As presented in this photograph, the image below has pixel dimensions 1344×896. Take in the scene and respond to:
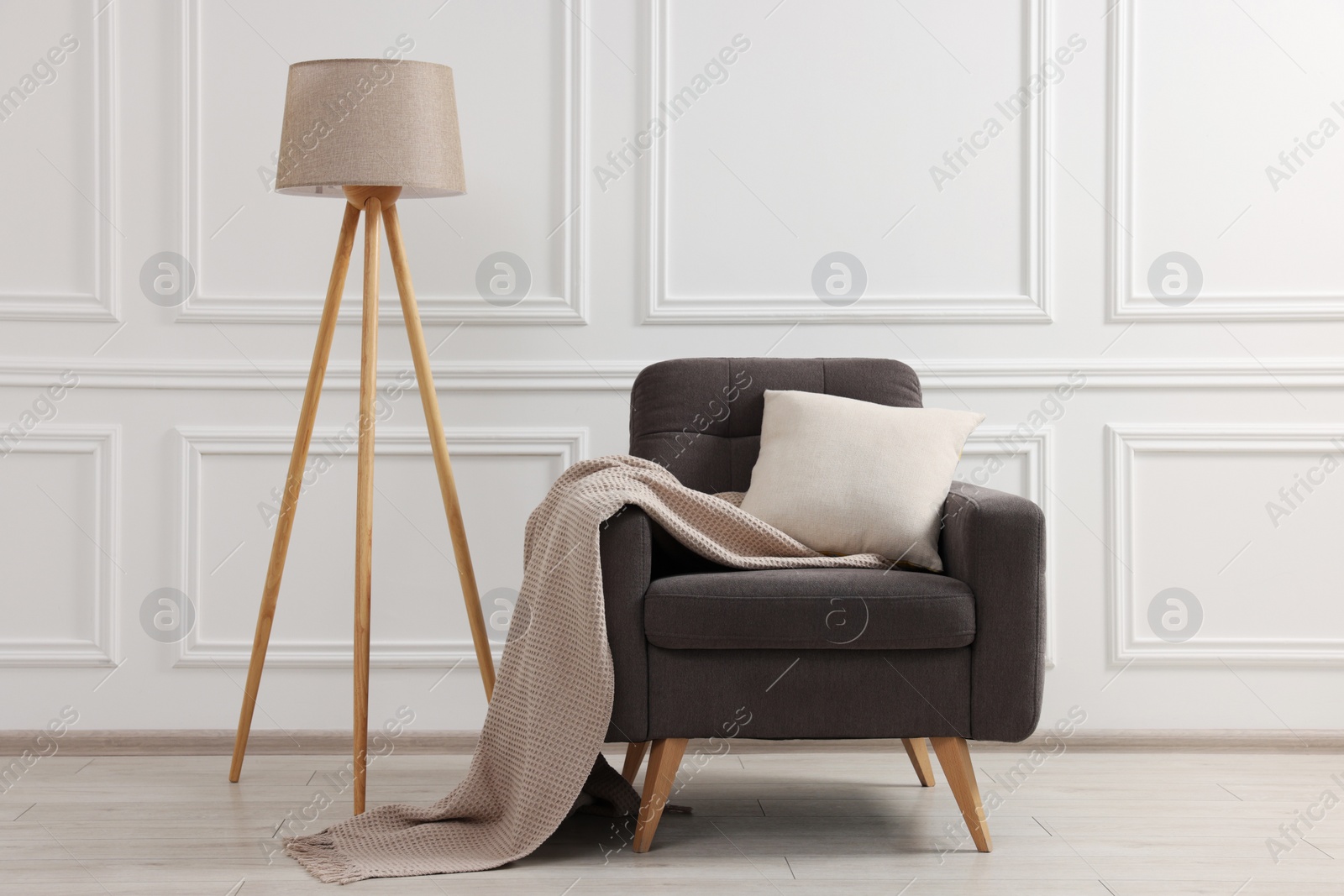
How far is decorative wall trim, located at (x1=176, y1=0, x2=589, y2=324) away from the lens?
2707mm

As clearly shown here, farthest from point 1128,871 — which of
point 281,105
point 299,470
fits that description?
point 281,105

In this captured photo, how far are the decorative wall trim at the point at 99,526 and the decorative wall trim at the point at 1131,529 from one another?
2.52m

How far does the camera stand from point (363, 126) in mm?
2158

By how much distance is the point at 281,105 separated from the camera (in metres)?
2.71

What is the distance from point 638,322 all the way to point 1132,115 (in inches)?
53.6

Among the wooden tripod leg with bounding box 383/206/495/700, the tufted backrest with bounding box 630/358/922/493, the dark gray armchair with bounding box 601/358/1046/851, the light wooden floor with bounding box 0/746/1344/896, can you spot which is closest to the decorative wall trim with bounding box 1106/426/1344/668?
the light wooden floor with bounding box 0/746/1344/896

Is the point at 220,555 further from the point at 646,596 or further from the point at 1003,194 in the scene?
the point at 1003,194

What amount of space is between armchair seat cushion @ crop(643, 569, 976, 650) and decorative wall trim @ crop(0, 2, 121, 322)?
1.74m

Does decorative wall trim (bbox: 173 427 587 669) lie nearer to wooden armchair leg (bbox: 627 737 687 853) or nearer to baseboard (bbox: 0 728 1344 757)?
baseboard (bbox: 0 728 1344 757)

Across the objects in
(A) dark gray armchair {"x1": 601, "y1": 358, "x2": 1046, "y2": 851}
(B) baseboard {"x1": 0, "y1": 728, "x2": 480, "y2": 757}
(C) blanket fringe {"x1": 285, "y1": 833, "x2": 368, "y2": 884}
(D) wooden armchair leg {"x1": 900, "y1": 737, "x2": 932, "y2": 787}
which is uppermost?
(A) dark gray armchair {"x1": 601, "y1": 358, "x2": 1046, "y2": 851}

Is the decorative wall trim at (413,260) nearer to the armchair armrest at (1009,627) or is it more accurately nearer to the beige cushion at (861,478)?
the beige cushion at (861,478)

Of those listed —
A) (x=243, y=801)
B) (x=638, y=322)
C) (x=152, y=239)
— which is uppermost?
(x=152, y=239)

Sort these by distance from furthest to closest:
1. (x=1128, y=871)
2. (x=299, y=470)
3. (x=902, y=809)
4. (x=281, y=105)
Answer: (x=281, y=105), (x=299, y=470), (x=902, y=809), (x=1128, y=871)

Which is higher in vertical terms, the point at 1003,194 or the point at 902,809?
the point at 1003,194
